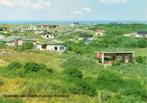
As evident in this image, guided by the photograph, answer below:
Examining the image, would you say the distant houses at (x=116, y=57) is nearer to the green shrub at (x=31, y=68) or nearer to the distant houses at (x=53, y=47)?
the distant houses at (x=53, y=47)

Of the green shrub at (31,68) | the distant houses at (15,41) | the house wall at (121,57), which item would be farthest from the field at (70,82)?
the distant houses at (15,41)

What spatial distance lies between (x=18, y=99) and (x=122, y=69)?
36.1 ft

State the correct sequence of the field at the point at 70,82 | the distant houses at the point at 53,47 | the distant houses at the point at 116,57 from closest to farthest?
1. the field at the point at 70,82
2. the distant houses at the point at 116,57
3. the distant houses at the point at 53,47

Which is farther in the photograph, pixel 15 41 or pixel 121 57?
pixel 15 41

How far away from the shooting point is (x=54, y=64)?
1766 centimetres

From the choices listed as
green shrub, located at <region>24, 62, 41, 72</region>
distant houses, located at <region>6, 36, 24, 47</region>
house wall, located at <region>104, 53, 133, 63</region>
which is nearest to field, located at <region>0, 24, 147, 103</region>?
green shrub, located at <region>24, 62, 41, 72</region>

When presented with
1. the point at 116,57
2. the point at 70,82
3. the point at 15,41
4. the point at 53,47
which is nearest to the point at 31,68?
the point at 70,82

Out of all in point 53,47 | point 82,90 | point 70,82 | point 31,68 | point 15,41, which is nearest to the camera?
point 82,90

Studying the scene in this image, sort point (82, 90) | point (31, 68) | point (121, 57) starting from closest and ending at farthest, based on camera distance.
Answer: point (82, 90)
point (31, 68)
point (121, 57)

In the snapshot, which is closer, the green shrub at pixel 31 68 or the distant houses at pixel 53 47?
the green shrub at pixel 31 68

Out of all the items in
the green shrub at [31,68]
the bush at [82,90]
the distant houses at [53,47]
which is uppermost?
the bush at [82,90]

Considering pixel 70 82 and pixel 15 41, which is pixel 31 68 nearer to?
pixel 70 82

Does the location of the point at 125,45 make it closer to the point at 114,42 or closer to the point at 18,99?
the point at 114,42

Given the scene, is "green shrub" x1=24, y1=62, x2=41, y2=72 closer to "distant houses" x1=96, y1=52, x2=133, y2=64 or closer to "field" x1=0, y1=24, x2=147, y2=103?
"field" x1=0, y1=24, x2=147, y2=103
